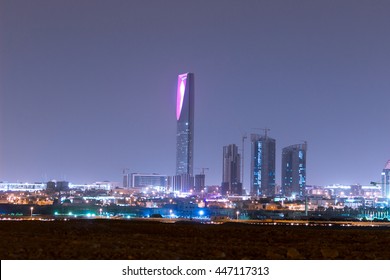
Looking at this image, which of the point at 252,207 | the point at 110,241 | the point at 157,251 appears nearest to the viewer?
the point at 157,251

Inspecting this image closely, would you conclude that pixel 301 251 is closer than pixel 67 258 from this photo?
No

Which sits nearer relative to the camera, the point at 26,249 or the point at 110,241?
the point at 26,249

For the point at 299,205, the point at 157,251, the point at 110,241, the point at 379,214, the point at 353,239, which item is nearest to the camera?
the point at 157,251

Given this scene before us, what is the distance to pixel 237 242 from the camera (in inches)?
834

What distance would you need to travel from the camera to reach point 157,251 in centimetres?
1727
